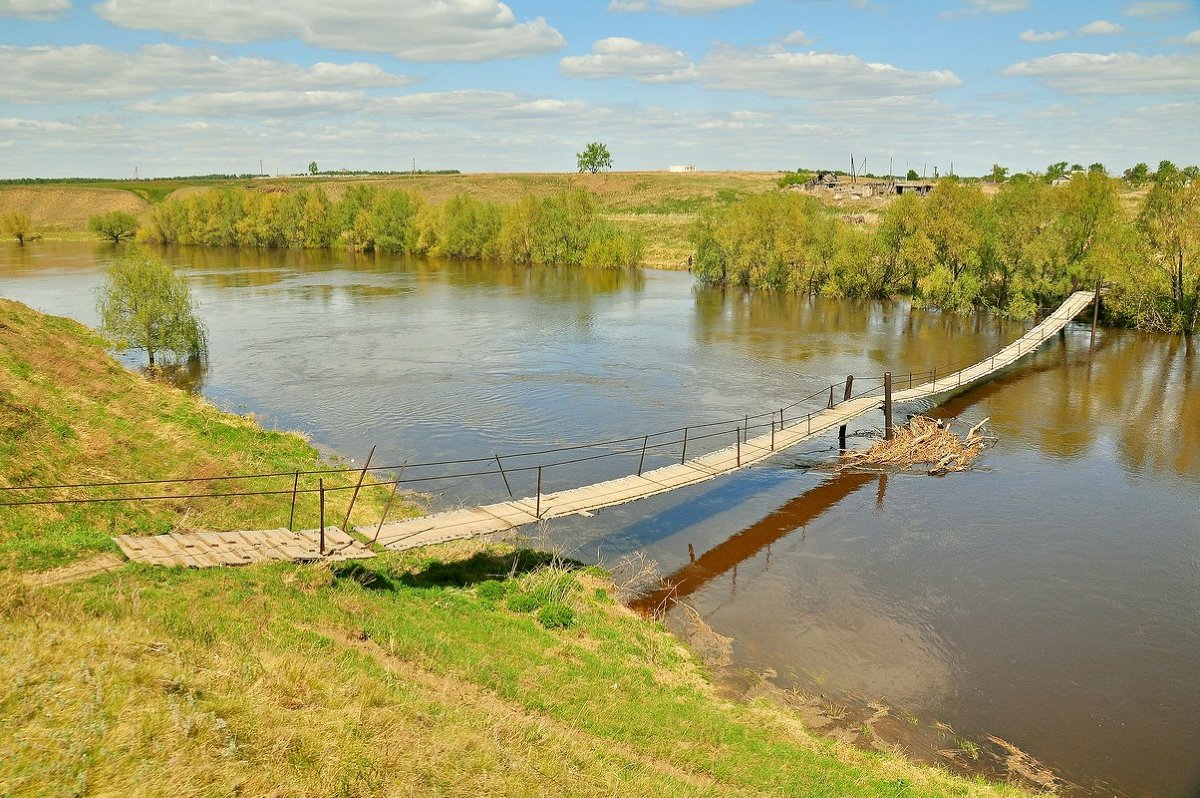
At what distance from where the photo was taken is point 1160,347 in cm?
4778

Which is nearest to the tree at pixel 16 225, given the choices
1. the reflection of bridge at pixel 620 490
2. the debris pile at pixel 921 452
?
the reflection of bridge at pixel 620 490

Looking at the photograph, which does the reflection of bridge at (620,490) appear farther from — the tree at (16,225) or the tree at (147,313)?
the tree at (16,225)

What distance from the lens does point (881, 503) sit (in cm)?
2523

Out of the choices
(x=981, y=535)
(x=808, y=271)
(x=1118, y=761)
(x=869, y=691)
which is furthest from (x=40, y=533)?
(x=808, y=271)

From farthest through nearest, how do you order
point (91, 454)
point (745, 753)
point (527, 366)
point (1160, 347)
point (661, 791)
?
point (1160, 347) → point (527, 366) → point (91, 454) → point (745, 753) → point (661, 791)

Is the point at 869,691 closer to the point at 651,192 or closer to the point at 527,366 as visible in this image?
the point at 527,366

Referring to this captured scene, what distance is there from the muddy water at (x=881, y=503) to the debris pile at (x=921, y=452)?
846 mm

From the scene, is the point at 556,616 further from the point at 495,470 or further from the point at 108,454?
the point at 108,454

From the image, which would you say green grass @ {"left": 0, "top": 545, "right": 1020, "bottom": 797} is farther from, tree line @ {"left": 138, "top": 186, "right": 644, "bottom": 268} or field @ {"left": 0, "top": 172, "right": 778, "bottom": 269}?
field @ {"left": 0, "top": 172, "right": 778, "bottom": 269}

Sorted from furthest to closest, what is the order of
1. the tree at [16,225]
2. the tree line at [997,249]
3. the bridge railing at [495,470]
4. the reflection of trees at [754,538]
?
the tree at [16,225] → the tree line at [997,249] → the reflection of trees at [754,538] → the bridge railing at [495,470]

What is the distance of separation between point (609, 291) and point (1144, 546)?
5548 cm

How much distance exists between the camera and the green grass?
25.8 ft

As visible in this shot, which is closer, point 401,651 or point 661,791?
point 661,791

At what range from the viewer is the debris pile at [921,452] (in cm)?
2825
